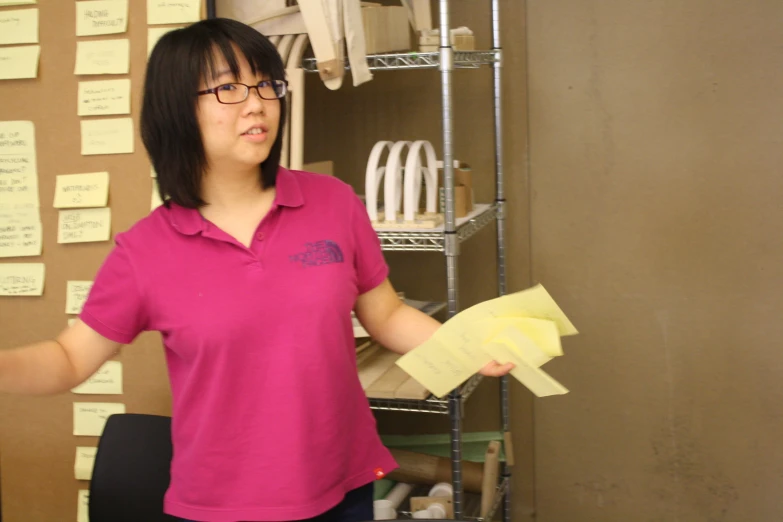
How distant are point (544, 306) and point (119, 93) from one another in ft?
5.10

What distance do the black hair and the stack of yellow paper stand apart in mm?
487

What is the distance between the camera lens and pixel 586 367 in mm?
2891

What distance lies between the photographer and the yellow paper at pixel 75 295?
2467 mm

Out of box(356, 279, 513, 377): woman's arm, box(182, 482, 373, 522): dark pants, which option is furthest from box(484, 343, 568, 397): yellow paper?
box(182, 482, 373, 522): dark pants

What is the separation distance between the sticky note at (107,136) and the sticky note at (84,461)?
85cm

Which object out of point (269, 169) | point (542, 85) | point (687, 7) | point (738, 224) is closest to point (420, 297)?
point (542, 85)

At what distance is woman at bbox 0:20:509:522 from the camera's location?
1.42 metres

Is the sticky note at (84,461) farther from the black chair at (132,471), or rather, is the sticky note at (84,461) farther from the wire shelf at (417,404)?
the wire shelf at (417,404)

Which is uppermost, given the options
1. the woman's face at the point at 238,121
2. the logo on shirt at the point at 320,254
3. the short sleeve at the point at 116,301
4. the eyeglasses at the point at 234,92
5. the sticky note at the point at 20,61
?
the sticky note at the point at 20,61

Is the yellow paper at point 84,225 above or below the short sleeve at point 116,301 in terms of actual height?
above

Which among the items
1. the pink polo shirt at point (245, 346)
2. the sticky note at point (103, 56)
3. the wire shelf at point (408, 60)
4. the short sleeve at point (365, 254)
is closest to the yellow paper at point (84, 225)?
the sticky note at point (103, 56)

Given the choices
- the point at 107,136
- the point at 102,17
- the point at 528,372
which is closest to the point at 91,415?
the point at 107,136

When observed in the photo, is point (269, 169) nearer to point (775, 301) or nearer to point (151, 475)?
point (151, 475)

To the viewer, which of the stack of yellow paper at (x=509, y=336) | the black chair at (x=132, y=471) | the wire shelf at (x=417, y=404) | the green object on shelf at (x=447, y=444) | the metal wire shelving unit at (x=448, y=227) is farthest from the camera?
the green object on shelf at (x=447, y=444)
